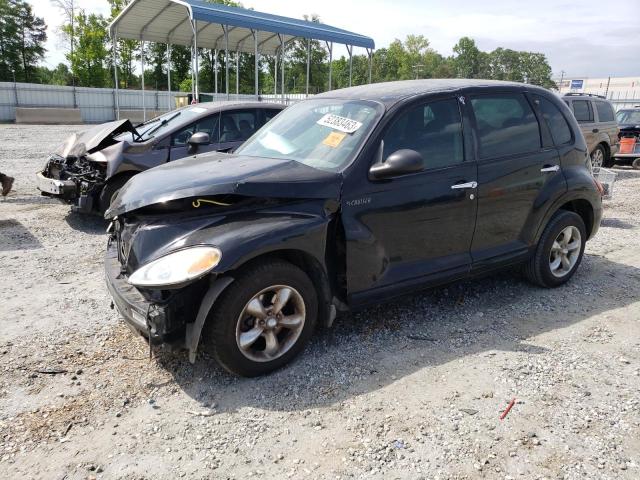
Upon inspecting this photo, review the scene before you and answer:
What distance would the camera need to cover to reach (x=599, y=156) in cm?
1266

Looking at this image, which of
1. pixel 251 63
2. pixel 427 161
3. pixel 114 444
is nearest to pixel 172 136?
pixel 427 161

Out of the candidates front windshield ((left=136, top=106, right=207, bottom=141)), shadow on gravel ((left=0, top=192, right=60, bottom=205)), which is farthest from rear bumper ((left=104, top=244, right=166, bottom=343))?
shadow on gravel ((left=0, top=192, right=60, bottom=205))

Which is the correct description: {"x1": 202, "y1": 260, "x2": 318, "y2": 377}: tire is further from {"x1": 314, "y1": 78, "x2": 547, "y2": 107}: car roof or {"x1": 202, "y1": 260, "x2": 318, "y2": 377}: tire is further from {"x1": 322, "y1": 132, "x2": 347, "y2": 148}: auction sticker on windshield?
{"x1": 314, "y1": 78, "x2": 547, "y2": 107}: car roof

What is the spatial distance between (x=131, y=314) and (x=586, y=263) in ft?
16.3

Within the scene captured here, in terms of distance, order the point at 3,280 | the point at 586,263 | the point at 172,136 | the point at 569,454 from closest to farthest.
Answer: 1. the point at 569,454
2. the point at 3,280
3. the point at 586,263
4. the point at 172,136

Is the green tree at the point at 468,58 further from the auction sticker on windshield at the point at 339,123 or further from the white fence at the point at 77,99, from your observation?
the auction sticker on windshield at the point at 339,123

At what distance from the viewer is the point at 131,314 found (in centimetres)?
316

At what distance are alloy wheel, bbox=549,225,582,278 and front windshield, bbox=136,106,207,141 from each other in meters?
5.12

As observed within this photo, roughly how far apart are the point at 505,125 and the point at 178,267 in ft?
10.1

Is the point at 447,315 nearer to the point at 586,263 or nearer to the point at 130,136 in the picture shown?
the point at 586,263

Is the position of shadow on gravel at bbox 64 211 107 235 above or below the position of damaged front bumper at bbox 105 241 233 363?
below

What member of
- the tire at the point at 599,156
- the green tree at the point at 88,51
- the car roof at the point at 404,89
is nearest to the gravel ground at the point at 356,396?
the car roof at the point at 404,89

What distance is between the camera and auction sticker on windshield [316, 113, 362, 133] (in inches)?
148

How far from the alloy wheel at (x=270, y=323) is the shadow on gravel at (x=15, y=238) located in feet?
13.5
